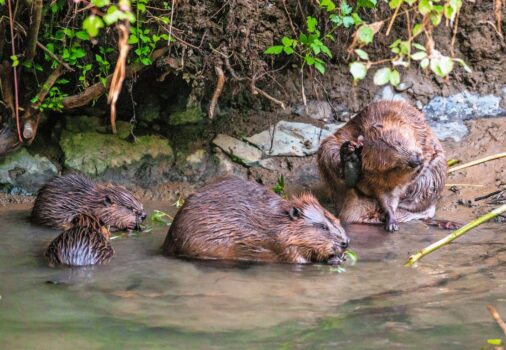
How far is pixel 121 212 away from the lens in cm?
571

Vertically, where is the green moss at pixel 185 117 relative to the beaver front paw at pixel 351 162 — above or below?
above

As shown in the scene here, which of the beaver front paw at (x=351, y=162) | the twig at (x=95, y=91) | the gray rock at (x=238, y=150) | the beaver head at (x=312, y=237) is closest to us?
the beaver head at (x=312, y=237)

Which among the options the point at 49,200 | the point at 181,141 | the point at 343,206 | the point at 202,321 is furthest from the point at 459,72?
the point at 202,321

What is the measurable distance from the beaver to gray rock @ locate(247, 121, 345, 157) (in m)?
1.53

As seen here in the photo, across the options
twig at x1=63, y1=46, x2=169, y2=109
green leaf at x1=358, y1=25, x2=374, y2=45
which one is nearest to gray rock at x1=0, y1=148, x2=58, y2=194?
twig at x1=63, y1=46, x2=169, y2=109

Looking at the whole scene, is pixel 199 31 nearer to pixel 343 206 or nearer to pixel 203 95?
pixel 203 95

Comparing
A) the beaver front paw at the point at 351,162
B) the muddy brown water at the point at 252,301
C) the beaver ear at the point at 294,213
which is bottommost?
the muddy brown water at the point at 252,301

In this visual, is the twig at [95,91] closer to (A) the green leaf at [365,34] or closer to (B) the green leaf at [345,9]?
(B) the green leaf at [345,9]

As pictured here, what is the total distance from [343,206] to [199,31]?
173 centimetres

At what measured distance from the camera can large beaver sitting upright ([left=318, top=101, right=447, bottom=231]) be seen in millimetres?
5832

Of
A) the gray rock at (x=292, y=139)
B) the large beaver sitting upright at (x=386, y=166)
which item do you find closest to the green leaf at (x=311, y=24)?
the large beaver sitting upright at (x=386, y=166)

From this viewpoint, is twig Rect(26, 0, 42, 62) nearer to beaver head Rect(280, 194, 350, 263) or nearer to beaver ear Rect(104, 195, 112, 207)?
beaver ear Rect(104, 195, 112, 207)

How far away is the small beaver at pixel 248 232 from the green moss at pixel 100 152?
69.9 inches

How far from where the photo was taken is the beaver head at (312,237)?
195 inches
